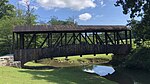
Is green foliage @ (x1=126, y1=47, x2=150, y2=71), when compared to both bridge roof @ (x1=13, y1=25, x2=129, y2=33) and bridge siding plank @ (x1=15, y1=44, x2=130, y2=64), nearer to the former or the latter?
bridge siding plank @ (x1=15, y1=44, x2=130, y2=64)

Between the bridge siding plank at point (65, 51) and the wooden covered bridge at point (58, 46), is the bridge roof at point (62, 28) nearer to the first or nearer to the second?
the wooden covered bridge at point (58, 46)

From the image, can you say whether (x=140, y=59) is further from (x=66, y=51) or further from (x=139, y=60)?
(x=66, y=51)

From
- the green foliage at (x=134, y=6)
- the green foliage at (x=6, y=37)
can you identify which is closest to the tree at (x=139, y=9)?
the green foliage at (x=134, y=6)

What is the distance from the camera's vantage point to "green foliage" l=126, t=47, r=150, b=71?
34.0 metres

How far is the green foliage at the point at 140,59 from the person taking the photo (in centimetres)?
3403

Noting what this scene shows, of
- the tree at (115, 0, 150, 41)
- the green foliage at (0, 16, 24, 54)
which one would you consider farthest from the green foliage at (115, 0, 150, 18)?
the green foliage at (0, 16, 24, 54)

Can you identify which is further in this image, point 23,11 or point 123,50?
point 23,11

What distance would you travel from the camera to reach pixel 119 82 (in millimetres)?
25969

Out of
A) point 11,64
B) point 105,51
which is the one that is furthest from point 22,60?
point 105,51

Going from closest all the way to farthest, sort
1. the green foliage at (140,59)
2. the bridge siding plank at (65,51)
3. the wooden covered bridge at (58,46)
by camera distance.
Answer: the bridge siding plank at (65,51)
the wooden covered bridge at (58,46)
the green foliage at (140,59)

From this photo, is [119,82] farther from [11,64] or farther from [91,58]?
[91,58]

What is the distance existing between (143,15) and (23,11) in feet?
96.1

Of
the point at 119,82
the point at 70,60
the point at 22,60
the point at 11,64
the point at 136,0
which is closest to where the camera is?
the point at 119,82

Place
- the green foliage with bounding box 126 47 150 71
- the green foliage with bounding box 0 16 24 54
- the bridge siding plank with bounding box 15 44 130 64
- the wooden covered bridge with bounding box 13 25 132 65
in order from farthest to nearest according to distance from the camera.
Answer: the green foliage with bounding box 0 16 24 54 < the green foliage with bounding box 126 47 150 71 < the wooden covered bridge with bounding box 13 25 132 65 < the bridge siding plank with bounding box 15 44 130 64
